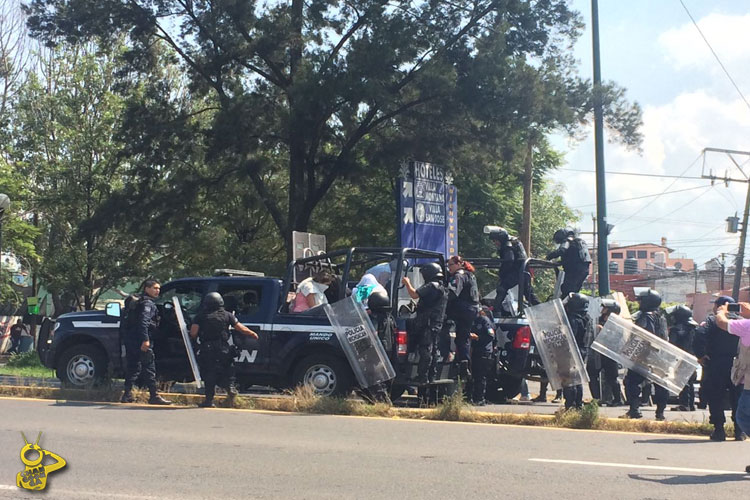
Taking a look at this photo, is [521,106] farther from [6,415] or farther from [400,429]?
[6,415]

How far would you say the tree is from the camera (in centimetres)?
1927

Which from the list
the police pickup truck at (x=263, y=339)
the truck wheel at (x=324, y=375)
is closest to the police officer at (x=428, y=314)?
the police pickup truck at (x=263, y=339)

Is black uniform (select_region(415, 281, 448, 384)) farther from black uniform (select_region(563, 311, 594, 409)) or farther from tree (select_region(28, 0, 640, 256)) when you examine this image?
tree (select_region(28, 0, 640, 256))

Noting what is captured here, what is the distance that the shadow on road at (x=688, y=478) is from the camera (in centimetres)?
695

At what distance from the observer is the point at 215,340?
10844mm

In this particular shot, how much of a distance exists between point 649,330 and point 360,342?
3740 mm

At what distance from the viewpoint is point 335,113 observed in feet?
66.6

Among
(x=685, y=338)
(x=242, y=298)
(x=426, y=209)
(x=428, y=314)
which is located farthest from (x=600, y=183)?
(x=242, y=298)

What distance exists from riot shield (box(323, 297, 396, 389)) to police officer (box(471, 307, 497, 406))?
1.70m

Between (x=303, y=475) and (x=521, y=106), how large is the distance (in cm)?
1364

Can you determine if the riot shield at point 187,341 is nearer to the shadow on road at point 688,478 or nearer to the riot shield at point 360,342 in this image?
the riot shield at point 360,342

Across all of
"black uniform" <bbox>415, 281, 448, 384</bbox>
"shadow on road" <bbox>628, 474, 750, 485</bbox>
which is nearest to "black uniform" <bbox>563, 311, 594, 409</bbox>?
"black uniform" <bbox>415, 281, 448, 384</bbox>

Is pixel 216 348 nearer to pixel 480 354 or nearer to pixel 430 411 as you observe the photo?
pixel 430 411

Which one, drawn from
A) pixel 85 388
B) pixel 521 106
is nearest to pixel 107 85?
pixel 521 106
